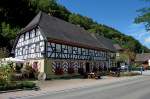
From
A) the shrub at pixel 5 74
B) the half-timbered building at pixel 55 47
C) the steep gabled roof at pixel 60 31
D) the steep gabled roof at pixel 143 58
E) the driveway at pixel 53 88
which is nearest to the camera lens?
the driveway at pixel 53 88

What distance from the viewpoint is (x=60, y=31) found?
1921 inches

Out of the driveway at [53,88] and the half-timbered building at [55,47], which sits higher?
the half-timbered building at [55,47]

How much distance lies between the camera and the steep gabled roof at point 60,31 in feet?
148

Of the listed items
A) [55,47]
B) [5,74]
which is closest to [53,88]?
[5,74]

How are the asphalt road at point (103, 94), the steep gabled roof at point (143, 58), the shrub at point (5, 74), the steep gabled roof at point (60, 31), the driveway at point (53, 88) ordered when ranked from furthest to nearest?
the steep gabled roof at point (143, 58) → the steep gabled roof at point (60, 31) → the shrub at point (5, 74) → the driveway at point (53, 88) → the asphalt road at point (103, 94)

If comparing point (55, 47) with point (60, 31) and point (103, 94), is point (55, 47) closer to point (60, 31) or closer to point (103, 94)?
point (60, 31)

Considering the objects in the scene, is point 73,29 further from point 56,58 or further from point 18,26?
point 18,26

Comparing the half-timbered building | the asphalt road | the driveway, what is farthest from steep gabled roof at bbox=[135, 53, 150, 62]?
the asphalt road

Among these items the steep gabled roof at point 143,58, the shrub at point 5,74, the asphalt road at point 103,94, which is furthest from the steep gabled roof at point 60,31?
the steep gabled roof at point 143,58

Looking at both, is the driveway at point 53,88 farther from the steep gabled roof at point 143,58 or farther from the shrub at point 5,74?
the steep gabled roof at point 143,58

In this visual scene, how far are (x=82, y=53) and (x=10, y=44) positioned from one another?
17663 mm

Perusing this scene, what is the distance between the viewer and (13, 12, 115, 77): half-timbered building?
144 ft

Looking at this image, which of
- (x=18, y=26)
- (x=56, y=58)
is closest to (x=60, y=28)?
(x=56, y=58)

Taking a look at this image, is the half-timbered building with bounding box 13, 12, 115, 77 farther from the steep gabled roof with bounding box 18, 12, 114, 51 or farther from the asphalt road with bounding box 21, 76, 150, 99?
the asphalt road with bounding box 21, 76, 150, 99
